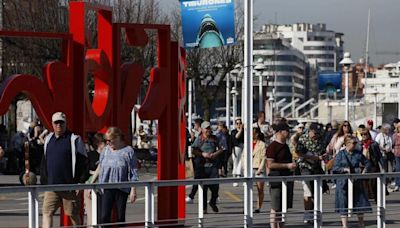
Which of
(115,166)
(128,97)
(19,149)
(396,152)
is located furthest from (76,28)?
(19,149)

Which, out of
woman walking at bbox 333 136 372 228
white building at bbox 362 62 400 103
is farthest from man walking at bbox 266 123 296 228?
white building at bbox 362 62 400 103

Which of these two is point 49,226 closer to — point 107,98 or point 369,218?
point 107,98

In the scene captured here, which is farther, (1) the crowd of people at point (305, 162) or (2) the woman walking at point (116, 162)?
(1) the crowd of people at point (305, 162)

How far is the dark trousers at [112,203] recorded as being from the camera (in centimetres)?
1398

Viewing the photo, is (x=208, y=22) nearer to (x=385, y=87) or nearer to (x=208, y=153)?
(x=208, y=153)

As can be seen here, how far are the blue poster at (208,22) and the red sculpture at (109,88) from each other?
19.2 inches

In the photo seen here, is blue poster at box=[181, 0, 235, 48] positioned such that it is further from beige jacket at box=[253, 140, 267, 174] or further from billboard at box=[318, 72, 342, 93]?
billboard at box=[318, 72, 342, 93]

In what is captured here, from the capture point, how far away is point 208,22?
1967 cm

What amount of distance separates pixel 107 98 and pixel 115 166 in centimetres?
248

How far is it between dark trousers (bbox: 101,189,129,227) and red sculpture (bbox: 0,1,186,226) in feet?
8.05

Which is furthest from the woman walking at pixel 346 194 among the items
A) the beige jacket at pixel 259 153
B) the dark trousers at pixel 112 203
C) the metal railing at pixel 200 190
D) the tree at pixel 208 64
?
the tree at pixel 208 64

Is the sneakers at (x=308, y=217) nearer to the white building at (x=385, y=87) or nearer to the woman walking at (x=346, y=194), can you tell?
the woman walking at (x=346, y=194)

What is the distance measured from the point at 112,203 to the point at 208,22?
627 cm

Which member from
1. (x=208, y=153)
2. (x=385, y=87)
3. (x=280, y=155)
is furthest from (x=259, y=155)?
(x=385, y=87)
